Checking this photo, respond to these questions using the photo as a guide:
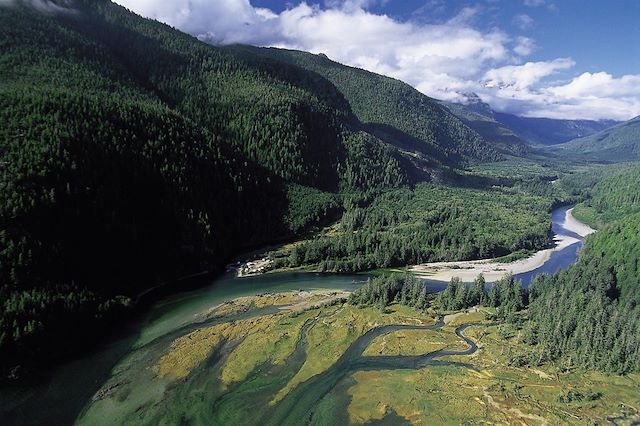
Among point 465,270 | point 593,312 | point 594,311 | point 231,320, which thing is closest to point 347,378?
point 231,320

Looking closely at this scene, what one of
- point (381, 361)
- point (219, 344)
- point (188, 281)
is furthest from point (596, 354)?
point (188, 281)

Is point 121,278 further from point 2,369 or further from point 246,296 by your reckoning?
point 2,369

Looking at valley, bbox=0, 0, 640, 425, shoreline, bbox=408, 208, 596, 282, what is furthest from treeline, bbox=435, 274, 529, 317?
shoreline, bbox=408, 208, 596, 282

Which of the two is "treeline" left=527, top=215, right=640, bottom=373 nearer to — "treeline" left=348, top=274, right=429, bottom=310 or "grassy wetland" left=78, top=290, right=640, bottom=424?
"grassy wetland" left=78, top=290, right=640, bottom=424

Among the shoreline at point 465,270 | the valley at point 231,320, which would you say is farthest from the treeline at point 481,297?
the shoreline at point 465,270

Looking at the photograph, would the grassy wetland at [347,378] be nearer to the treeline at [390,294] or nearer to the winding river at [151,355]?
the winding river at [151,355]

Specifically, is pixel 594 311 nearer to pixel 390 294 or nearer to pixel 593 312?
pixel 593 312
